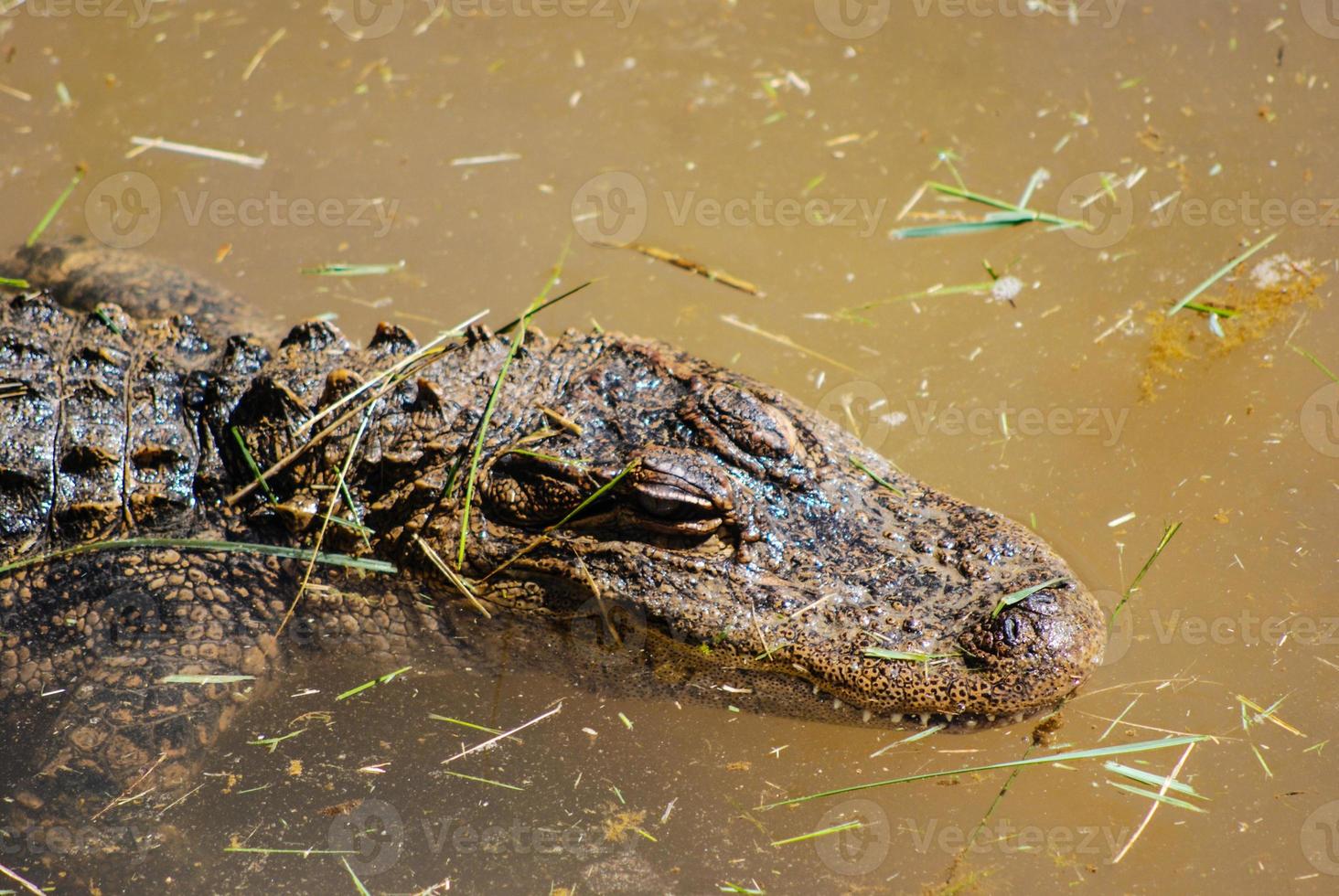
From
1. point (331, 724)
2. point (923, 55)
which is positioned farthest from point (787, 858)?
point (923, 55)

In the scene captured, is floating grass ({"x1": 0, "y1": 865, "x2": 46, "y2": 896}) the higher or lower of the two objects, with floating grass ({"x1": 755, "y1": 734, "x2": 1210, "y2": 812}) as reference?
lower

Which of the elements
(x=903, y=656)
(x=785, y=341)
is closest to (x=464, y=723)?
(x=903, y=656)

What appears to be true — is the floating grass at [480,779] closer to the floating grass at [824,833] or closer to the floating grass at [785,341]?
the floating grass at [824,833]

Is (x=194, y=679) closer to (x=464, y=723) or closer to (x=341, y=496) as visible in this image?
(x=341, y=496)

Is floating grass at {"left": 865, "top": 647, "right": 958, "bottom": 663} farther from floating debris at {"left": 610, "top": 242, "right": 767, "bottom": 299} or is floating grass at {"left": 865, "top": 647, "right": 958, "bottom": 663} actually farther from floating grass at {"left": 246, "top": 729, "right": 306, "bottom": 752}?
floating debris at {"left": 610, "top": 242, "right": 767, "bottom": 299}

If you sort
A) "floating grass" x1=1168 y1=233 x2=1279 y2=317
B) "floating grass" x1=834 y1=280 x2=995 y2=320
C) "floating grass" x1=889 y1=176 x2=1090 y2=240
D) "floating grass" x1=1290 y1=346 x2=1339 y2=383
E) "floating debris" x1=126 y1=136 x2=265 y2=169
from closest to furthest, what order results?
"floating grass" x1=1290 y1=346 x2=1339 y2=383, "floating grass" x1=1168 y1=233 x2=1279 y2=317, "floating grass" x1=834 y1=280 x2=995 y2=320, "floating grass" x1=889 y1=176 x2=1090 y2=240, "floating debris" x1=126 y1=136 x2=265 y2=169

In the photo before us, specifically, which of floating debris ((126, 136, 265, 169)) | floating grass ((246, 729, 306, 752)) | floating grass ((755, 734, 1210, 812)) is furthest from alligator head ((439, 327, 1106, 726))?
floating debris ((126, 136, 265, 169))

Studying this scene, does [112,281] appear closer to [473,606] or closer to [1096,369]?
[473,606]
